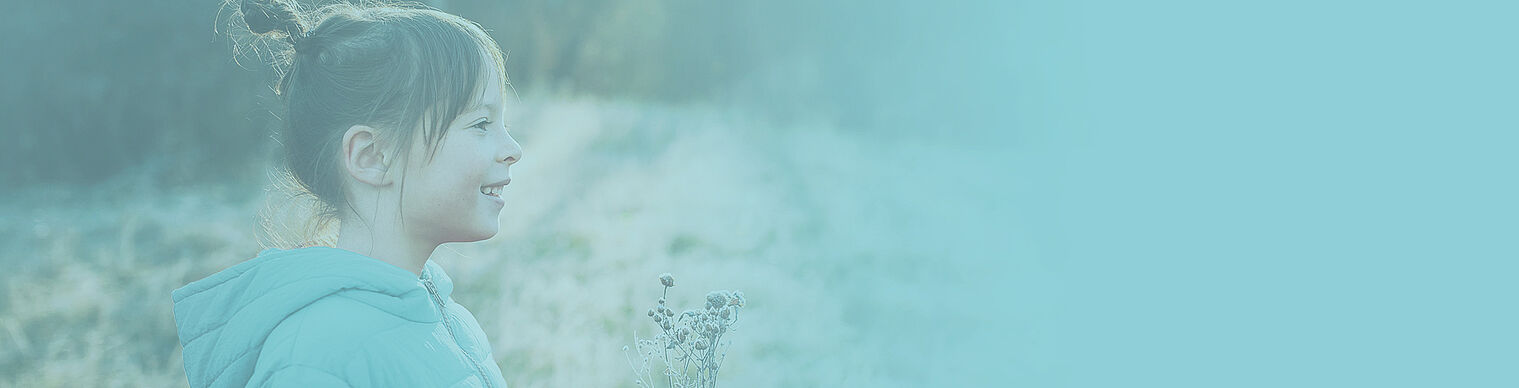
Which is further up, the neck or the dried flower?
the dried flower

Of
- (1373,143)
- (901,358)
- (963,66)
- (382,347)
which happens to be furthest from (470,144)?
(1373,143)

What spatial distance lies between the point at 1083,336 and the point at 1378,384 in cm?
51

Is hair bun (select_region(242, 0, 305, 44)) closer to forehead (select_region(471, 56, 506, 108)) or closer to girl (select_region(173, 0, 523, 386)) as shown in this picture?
girl (select_region(173, 0, 523, 386))

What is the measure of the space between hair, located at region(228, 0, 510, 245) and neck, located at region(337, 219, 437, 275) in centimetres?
3

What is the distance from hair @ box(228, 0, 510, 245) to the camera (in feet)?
2.42

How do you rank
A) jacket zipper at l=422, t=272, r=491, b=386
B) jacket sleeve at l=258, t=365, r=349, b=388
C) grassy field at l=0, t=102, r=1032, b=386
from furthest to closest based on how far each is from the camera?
grassy field at l=0, t=102, r=1032, b=386 → jacket zipper at l=422, t=272, r=491, b=386 → jacket sleeve at l=258, t=365, r=349, b=388

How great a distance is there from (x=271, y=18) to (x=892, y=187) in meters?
1.45

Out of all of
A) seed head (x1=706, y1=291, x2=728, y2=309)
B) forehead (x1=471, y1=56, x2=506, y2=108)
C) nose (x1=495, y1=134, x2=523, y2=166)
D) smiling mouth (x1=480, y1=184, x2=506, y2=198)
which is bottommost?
smiling mouth (x1=480, y1=184, x2=506, y2=198)

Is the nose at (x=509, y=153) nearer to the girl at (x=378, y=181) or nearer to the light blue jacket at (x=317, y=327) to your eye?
the girl at (x=378, y=181)

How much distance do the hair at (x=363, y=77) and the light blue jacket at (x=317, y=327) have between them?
88mm

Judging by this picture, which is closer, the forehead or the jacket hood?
the jacket hood

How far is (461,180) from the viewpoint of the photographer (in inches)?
29.2
